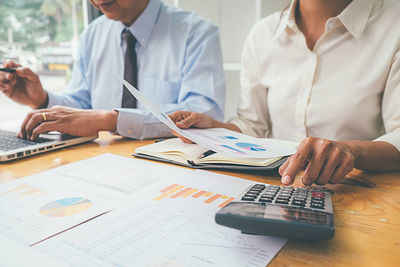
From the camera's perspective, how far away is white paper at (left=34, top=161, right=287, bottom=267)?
0.38m

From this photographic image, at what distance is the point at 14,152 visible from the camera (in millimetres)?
803

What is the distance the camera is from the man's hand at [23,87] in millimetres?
1103

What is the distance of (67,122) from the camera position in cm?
96

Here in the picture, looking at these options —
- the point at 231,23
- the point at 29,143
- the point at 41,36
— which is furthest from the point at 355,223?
the point at 41,36

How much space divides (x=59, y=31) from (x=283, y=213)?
6.34 ft

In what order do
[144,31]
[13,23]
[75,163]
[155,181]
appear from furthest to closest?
[13,23] < [144,31] < [75,163] < [155,181]

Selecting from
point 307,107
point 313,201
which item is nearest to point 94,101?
point 307,107

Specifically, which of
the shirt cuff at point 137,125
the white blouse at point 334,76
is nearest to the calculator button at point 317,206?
the white blouse at point 334,76

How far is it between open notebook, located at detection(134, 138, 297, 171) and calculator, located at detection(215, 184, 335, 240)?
7.9 inches

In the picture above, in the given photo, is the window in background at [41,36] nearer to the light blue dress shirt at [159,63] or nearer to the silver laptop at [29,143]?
the light blue dress shirt at [159,63]

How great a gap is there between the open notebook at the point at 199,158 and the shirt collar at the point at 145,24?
0.63m

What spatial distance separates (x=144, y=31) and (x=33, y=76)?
18.0 inches

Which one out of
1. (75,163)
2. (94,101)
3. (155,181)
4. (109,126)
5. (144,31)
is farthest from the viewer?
(94,101)

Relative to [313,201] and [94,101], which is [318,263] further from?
[94,101]
